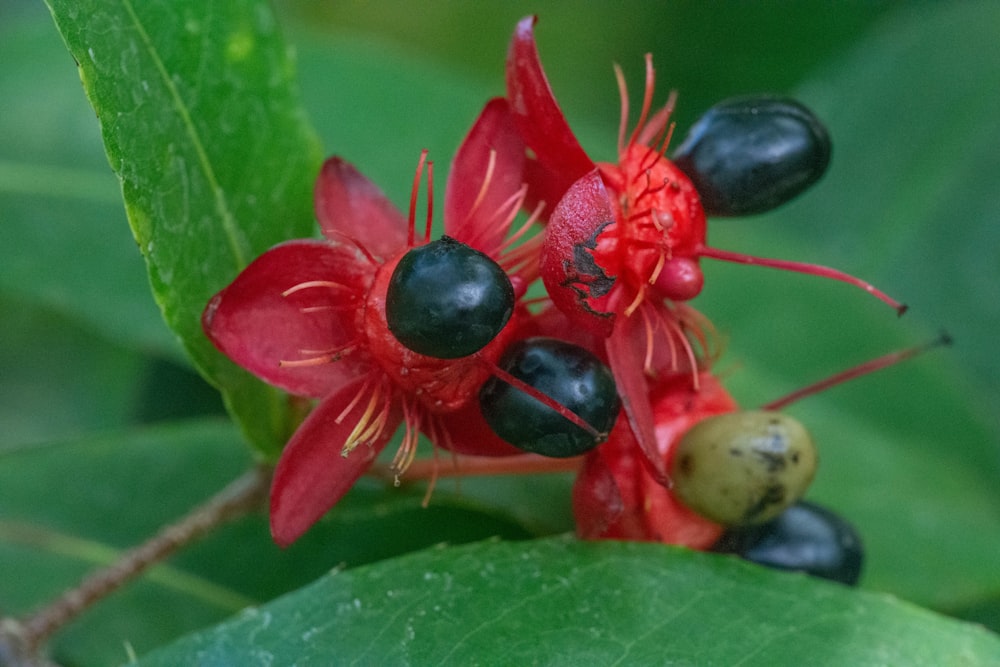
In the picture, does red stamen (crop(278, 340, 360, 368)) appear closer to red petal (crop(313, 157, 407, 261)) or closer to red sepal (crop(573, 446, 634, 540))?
red petal (crop(313, 157, 407, 261))

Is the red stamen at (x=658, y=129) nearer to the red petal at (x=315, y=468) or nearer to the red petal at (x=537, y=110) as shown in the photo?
the red petal at (x=537, y=110)

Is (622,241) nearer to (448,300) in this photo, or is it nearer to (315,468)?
(448,300)

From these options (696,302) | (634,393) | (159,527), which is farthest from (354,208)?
(696,302)

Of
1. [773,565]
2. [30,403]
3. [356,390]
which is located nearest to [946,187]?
[773,565]

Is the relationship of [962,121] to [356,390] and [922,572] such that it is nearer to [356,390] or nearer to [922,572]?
[922,572]

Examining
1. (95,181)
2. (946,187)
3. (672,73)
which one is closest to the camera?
(95,181)

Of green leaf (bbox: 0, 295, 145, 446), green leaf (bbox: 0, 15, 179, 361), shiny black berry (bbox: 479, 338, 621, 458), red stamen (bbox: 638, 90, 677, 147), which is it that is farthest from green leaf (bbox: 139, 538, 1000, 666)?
green leaf (bbox: 0, 295, 145, 446)
